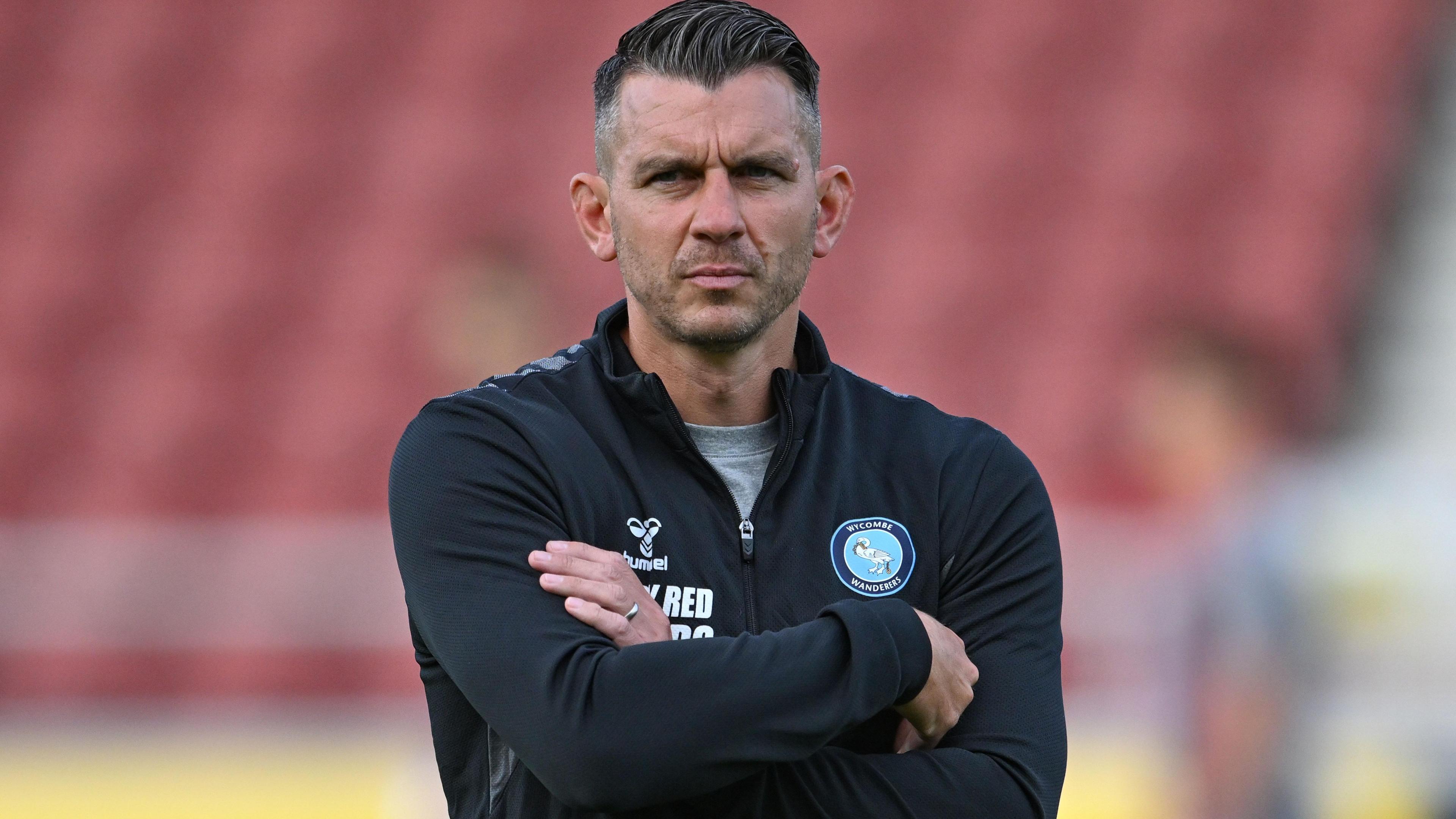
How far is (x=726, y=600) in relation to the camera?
5.49ft

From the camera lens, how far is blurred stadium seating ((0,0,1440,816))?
20.3ft

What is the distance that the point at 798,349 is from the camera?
6.35ft

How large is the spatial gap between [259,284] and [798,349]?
537 cm

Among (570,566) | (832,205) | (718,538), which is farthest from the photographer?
(832,205)

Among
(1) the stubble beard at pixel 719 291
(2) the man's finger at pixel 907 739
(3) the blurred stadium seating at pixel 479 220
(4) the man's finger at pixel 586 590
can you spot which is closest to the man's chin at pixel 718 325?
(1) the stubble beard at pixel 719 291

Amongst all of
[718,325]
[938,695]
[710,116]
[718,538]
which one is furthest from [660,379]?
[938,695]

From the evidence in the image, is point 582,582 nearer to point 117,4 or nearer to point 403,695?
point 403,695

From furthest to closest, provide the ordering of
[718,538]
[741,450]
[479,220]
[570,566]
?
[479,220] < [741,450] < [718,538] < [570,566]

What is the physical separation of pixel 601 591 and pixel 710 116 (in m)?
0.56

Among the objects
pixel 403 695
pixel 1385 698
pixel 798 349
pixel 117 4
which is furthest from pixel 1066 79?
pixel 798 349

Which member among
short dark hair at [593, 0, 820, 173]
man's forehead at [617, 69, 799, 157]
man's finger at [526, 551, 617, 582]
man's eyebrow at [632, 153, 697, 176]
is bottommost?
man's finger at [526, 551, 617, 582]

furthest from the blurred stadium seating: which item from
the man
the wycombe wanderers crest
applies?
the wycombe wanderers crest

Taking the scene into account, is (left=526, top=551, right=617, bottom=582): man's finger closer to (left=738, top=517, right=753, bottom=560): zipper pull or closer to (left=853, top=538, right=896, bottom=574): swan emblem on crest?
(left=738, top=517, right=753, bottom=560): zipper pull

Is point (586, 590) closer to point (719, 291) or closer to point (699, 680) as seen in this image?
point (699, 680)
